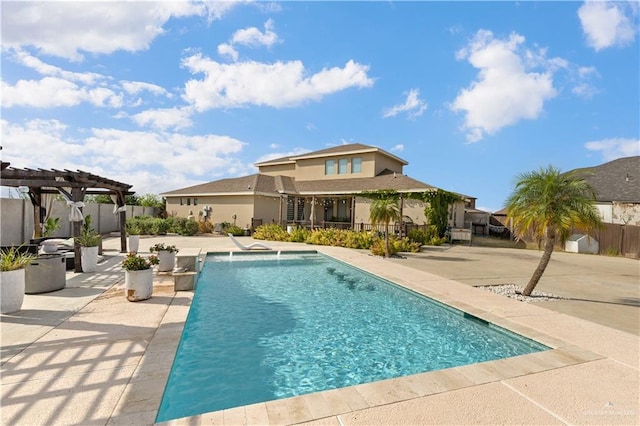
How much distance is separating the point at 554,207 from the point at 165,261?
11382 millimetres

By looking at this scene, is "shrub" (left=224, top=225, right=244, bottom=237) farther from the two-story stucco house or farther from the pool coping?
the pool coping

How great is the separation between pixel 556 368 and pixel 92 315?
752 cm

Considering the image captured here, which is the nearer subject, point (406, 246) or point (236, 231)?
point (406, 246)

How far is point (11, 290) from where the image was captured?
562 centimetres

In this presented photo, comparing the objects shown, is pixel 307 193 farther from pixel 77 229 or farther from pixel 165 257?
pixel 77 229

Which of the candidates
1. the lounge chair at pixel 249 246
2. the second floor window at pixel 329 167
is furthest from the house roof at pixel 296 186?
the lounge chair at pixel 249 246

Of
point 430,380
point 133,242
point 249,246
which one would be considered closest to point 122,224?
point 133,242

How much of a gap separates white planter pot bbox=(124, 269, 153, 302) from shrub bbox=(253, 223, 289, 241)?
14371 mm

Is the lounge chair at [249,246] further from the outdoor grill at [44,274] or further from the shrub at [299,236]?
the outdoor grill at [44,274]

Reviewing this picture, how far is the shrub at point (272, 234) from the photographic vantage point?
21.3 m

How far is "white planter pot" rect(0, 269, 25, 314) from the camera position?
5.53 meters

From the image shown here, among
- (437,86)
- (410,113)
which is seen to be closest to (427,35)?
(437,86)

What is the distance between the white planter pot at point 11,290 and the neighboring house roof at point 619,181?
2782 centimetres

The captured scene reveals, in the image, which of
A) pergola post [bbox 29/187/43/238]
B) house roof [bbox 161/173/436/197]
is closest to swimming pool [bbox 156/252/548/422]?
pergola post [bbox 29/187/43/238]
